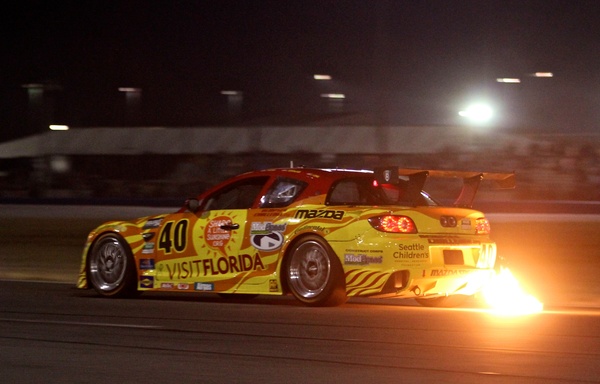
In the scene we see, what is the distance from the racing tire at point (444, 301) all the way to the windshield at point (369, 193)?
37.9 inches

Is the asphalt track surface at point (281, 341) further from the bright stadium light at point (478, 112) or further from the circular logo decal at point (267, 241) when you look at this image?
the bright stadium light at point (478, 112)

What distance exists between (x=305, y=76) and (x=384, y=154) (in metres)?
9.47

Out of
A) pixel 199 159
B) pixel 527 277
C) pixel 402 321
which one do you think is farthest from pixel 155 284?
pixel 199 159

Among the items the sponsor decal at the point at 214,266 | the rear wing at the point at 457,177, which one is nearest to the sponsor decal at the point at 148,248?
the sponsor decal at the point at 214,266

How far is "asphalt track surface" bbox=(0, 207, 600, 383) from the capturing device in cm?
591

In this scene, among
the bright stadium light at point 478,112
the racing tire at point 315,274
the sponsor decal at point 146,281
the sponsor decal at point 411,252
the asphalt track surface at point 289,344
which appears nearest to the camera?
the asphalt track surface at point 289,344

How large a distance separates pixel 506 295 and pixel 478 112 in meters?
33.5

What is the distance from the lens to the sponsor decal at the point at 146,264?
10.4 metres

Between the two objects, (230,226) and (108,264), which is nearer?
(230,226)

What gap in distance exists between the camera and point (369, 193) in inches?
392

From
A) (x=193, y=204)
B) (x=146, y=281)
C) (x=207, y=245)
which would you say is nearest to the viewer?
(x=207, y=245)

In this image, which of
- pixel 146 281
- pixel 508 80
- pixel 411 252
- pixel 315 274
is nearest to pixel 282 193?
pixel 315 274

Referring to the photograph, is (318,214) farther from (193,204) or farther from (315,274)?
(193,204)

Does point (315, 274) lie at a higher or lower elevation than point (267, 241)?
lower
